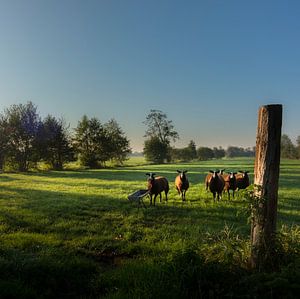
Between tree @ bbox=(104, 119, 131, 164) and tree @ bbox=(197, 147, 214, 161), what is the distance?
52018 mm

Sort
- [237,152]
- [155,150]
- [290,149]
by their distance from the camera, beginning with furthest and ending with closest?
[237,152] < [290,149] < [155,150]

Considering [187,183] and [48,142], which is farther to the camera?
[48,142]

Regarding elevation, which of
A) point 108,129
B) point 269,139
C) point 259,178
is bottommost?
point 259,178

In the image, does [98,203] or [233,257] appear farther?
[98,203]

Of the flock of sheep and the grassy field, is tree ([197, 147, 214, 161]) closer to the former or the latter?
the flock of sheep

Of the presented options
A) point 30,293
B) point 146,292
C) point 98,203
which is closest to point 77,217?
point 98,203

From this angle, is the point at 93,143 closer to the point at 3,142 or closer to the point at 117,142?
the point at 117,142

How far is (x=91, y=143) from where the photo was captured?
213ft

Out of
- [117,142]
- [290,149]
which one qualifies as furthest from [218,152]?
[117,142]

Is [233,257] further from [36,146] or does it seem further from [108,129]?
[108,129]

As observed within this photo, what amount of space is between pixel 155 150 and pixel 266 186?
80472 mm

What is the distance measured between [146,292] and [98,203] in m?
10.5

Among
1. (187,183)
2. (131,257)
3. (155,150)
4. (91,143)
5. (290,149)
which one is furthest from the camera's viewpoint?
(290,149)

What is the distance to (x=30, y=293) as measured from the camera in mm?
4754
